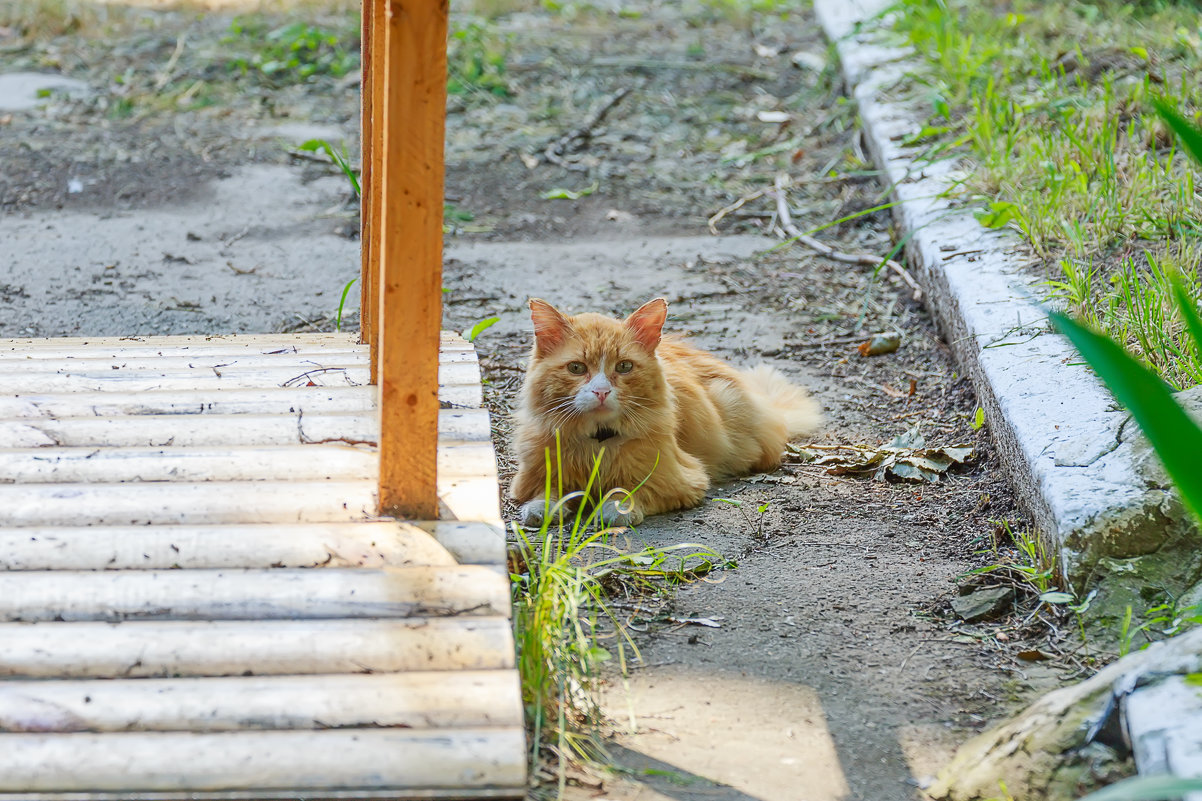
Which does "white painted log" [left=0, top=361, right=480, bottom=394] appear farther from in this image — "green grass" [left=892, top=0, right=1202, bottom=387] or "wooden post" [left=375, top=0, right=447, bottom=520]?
"green grass" [left=892, top=0, right=1202, bottom=387]

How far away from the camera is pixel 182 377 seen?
3283 mm

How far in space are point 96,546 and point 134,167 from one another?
4.89 meters

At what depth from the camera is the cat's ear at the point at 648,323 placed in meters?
3.54

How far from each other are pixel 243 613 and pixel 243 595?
4 centimetres

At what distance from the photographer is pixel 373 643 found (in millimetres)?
2027

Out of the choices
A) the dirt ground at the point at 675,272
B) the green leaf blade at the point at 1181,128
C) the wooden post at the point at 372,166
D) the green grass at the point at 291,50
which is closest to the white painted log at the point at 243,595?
the dirt ground at the point at 675,272

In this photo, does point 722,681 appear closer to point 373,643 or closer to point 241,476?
point 373,643

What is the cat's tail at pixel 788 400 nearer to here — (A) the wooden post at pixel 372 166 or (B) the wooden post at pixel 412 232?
(A) the wooden post at pixel 372 166

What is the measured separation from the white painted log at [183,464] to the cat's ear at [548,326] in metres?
0.97

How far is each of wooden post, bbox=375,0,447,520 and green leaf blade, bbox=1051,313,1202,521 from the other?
107cm

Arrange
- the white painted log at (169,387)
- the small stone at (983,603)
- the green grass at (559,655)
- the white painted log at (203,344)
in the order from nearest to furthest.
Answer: the green grass at (559,655) < the small stone at (983,603) < the white painted log at (169,387) < the white painted log at (203,344)

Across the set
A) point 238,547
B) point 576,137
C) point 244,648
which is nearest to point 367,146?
point 238,547

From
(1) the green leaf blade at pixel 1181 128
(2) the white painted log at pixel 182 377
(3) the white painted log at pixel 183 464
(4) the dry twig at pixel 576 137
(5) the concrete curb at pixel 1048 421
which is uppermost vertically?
(1) the green leaf blade at pixel 1181 128

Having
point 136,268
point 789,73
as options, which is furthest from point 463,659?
point 789,73
